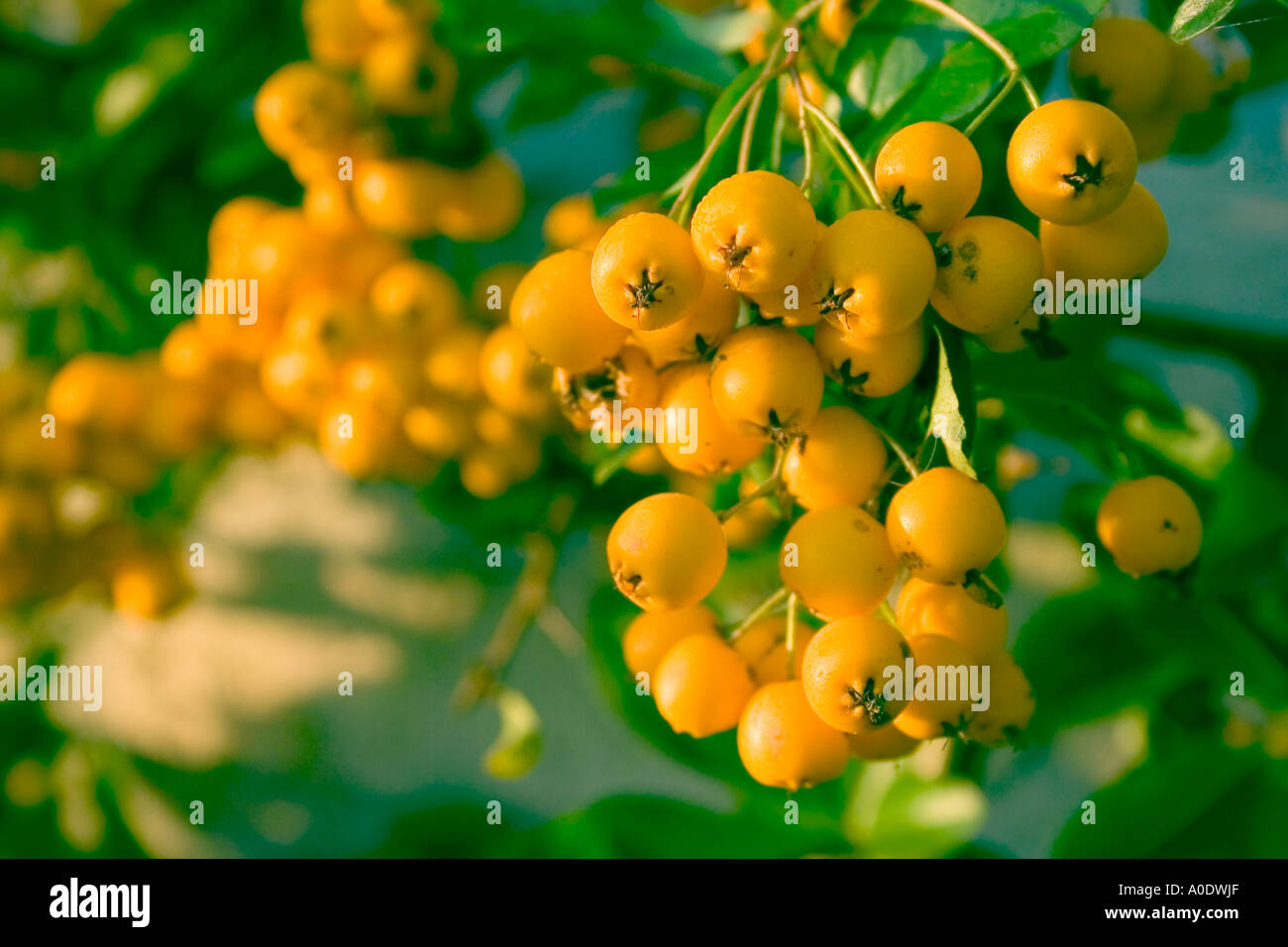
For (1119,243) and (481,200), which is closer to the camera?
(1119,243)

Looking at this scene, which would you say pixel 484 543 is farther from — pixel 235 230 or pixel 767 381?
pixel 767 381

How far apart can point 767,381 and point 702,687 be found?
5.7 inches

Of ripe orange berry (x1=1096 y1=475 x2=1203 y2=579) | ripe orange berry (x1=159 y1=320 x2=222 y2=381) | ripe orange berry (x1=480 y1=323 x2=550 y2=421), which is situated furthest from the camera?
ripe orange berry (x1=159 y1=320 x2=222 y2=381)

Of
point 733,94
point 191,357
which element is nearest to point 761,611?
point 733,94

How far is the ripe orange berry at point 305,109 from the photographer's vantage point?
0.57m

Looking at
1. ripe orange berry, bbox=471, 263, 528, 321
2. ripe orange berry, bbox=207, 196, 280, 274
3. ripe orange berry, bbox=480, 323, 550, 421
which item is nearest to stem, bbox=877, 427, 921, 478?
ripe orange berry, bbox=480, 323, 550, 421

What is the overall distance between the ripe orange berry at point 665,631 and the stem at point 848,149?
21cm

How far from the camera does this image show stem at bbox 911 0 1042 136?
377 millimetres

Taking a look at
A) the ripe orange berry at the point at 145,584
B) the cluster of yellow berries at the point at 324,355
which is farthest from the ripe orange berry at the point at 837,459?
the ripe orange berry at the point at 145,584

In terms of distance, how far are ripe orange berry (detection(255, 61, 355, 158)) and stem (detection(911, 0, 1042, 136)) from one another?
1.15ft

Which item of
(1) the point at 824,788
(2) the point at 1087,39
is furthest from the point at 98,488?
(2) the point at 1087,39

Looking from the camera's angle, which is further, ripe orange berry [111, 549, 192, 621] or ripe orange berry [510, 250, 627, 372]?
ripe orange berry [111, 549, 192, 621]

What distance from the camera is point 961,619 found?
0.41 meters

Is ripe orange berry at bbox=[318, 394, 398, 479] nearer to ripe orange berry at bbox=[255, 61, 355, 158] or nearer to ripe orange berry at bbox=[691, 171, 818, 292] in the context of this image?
ripe orange berry at bbox=[255, 61, 355, 158]
